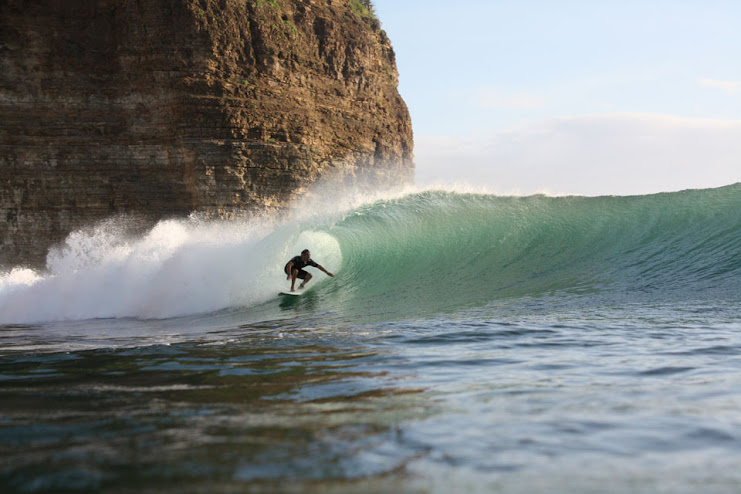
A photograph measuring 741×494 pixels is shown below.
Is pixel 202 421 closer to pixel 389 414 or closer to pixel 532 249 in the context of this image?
pixel 389 414

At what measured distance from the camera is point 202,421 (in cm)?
299

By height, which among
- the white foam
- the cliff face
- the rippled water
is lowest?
the rippled water

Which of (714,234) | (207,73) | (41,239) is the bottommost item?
(714,234)

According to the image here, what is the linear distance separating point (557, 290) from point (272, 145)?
13.8 meters

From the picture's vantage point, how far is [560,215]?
14.0 m

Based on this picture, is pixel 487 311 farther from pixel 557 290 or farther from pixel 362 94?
pixel 362 94

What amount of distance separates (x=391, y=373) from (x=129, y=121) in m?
18.5

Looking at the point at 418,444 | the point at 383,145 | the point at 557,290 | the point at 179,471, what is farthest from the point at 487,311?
the point at 383,145

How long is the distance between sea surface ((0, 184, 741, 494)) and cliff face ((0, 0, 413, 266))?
26.7 feet

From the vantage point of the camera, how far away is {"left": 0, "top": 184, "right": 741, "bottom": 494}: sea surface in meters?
2.33

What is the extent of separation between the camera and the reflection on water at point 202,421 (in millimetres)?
2281

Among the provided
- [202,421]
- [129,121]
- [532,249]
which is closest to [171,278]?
[532,249]

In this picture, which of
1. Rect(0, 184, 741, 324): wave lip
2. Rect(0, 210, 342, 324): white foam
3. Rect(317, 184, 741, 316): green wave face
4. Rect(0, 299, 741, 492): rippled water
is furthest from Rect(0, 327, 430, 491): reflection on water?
Rect(0, 210, 342, 324): white foam

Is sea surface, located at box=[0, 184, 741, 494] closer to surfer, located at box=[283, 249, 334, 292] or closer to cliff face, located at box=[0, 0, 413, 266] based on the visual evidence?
surfer, located at box=[283, 249, 334, 292]
